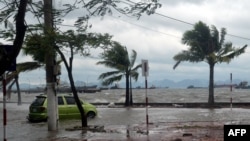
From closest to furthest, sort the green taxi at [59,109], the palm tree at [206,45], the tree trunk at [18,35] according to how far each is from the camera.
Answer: the tree trunk at [18,35], the green taxi at [59,109], the palm tree at [206,45]

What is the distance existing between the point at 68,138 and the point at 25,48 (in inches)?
149

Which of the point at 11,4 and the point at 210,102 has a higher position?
the point at 11,4

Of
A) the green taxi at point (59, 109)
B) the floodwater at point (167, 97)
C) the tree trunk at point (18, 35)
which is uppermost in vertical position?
the tree trunk at point (18, 35)

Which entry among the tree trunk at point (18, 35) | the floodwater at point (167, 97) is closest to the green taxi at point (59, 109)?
the floodwater at point (167, 97)

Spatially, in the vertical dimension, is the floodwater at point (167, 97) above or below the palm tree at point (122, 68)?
below

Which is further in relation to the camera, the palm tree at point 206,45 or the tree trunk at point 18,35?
the palm tree at point 206,45

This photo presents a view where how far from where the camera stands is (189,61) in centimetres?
3894

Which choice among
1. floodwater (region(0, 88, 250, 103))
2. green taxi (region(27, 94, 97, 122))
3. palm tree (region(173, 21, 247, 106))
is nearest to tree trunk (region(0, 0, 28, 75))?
green taxi (region(27, 94, 97, 122))

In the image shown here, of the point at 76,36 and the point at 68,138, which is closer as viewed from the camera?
the point at 68,138

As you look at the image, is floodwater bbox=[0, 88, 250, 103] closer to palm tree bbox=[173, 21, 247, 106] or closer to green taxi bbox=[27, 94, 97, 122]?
palm tree bbox=[173, 21, 247, 106]

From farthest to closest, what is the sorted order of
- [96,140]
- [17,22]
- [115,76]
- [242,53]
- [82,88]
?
[82,88] → [115,76] → [242,53] → [96,140] → [17,22]

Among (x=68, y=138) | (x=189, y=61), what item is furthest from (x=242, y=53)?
(x=68, y=138)

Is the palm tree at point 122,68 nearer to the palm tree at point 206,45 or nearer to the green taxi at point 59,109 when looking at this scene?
the palm tree at point 206,45

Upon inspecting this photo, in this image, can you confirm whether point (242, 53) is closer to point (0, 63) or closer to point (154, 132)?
point (154, 132)
